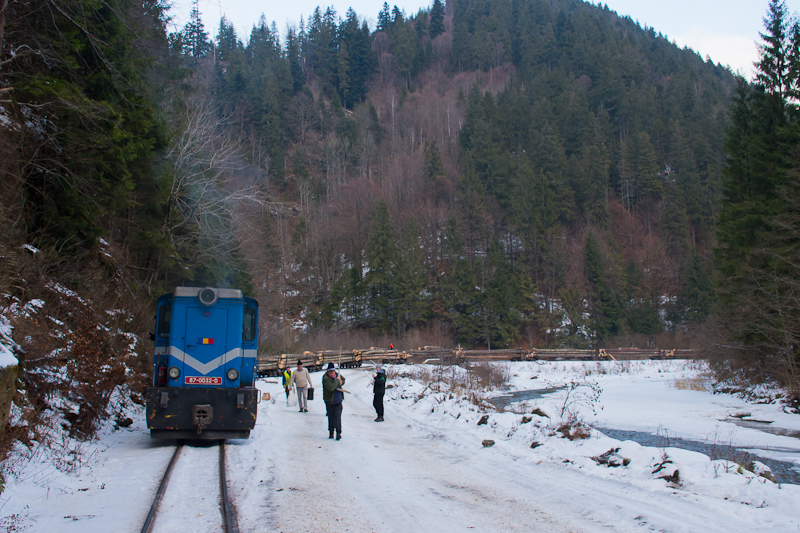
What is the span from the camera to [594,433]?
9.46 meters

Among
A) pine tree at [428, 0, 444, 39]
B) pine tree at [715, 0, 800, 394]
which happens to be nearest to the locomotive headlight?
pine tree at [715, 0, 800, 394]

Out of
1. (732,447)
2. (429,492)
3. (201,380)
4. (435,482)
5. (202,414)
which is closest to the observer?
(429,492)

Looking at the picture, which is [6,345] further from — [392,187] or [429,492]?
[392,187]

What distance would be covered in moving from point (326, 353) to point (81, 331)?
30.3 m

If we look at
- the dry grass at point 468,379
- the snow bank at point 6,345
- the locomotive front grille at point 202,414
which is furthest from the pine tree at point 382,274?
the snow bank at point 6,345

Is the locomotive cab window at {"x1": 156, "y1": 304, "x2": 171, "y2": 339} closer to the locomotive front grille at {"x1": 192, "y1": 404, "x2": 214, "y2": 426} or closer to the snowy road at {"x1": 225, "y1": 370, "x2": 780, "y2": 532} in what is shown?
the locomotive front grille at {"x1": 192, "y1": 404, "x2": 214, "y2": 426}

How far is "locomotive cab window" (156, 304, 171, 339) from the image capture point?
10.7m

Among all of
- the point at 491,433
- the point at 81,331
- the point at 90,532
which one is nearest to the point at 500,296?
the point at 491,433

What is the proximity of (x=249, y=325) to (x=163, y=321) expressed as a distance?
5.64ft

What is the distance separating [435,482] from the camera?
768 cm

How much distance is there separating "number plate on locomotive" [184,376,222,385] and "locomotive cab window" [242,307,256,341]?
103cm

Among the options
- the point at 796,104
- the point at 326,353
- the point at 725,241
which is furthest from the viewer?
the point at 326,353

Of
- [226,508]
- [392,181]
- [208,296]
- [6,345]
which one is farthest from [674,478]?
[392,181]

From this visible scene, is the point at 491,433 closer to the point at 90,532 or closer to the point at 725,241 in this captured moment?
the point at 90,532
